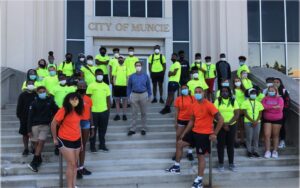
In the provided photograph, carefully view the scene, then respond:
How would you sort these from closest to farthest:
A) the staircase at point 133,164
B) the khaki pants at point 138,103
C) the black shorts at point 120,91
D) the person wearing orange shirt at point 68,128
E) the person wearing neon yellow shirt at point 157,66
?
the person wearing orange shirt at point 68,128 < the staircase at point 133,164 < the khaki pants at point 138,103 < the black shorts at point 120,91 < the person wearing neon yellow shirt at point 157,66

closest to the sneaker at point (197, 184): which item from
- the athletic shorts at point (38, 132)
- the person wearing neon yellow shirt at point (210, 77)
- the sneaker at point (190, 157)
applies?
the sneaker at point (190, 157)

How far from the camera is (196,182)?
24.8 ft

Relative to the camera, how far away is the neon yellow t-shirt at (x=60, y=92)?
28.4 ft

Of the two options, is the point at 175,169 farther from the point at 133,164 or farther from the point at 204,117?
the point at 204,117

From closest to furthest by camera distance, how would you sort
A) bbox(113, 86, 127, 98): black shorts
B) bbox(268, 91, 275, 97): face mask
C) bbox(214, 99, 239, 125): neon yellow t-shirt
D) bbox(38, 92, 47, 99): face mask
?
bbox(38, 92, 47, 99): face mask
bbox(214, 99, 239, 125): neon yellow t-shirt
bbox(268, 91, 275, 97): face mask
bbox(113, 86, 127, 98): black shorts

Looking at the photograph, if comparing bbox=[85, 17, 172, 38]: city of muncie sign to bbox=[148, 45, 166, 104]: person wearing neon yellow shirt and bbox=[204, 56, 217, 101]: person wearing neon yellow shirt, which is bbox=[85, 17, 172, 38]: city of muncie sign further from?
bbox=[204, 56, 217, 101]: person wearing neon yellow shirt

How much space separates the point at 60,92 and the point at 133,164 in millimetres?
2365

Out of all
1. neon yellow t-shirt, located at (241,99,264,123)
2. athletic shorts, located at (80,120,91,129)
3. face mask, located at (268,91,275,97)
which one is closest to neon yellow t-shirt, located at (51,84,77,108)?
athletic shorts, located at (80,120,91,129)

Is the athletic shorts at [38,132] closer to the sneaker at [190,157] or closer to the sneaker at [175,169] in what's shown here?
the sneaker at [175,169]

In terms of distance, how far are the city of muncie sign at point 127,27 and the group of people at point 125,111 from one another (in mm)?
3735

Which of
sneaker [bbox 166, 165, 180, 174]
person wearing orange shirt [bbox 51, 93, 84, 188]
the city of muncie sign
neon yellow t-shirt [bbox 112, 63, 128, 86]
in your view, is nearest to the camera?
person wearing orange shirt [bbox 51, 93, 84, 188]

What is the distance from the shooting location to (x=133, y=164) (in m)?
8.58

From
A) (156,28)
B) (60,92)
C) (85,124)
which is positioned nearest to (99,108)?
(60,92)

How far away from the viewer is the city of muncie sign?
1495 centimetres
